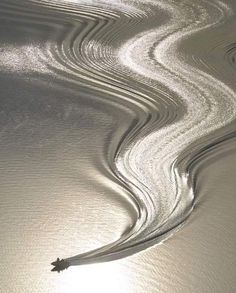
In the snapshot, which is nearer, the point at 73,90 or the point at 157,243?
the point at 157,243

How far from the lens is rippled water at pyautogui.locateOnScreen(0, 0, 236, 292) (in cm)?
131

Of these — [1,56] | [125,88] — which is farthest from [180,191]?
[1,56]

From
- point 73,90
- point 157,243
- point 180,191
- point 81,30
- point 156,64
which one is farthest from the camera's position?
point 81,30

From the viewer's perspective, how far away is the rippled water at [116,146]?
1312mm

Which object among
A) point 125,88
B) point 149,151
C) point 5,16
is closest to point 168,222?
point 149,151

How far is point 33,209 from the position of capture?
1452 millimetres

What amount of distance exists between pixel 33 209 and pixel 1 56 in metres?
0.84

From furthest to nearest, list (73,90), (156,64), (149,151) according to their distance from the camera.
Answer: (156,64) < (73,90) < (149,151)

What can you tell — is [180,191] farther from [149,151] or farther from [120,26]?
[120,26]

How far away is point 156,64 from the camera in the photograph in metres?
2.12

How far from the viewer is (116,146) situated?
1687 millimetres

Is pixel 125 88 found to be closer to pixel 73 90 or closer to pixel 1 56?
pixel 73 90

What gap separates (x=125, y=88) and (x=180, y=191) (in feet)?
1.76

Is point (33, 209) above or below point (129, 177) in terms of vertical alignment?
below
